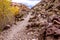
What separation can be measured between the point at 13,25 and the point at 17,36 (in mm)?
6081

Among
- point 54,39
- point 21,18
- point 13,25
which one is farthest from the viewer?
point 21,18

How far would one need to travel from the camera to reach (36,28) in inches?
1064

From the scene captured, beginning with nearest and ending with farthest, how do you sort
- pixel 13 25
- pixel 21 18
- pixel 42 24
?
pixel 42 24 < pixel 13 25 < pixel 21 18

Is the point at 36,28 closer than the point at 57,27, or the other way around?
the point at 57,27

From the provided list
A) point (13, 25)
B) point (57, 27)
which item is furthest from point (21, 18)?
point (57, 27)

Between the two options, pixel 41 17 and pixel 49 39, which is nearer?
pixel 49 39

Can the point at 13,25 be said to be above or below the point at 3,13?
below

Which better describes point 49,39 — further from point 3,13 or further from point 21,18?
point 21,18

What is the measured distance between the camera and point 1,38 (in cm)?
2673

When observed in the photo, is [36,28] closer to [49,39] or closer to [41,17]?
[41,17]

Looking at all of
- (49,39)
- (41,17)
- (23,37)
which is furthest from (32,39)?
(41,17)

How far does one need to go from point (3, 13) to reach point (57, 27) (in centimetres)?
1168

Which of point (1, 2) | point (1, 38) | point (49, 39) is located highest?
point (1, 2)

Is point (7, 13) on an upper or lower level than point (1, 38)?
upper
